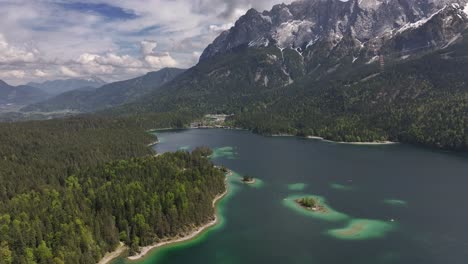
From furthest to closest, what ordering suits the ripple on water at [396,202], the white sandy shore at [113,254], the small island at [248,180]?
the small island at [248,180]
the ripple on water at [396,202]
the white sandy shore at [113,254]

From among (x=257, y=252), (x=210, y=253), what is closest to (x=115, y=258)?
(x=210, y=253)

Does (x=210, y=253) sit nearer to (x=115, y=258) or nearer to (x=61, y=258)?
(x=115, y=258)

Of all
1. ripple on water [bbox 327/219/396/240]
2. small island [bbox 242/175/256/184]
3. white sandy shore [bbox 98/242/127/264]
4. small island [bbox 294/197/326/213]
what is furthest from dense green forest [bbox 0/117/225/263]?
ripple on water [bbox 327/219/396/240]

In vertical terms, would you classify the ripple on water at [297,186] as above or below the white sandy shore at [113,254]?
above

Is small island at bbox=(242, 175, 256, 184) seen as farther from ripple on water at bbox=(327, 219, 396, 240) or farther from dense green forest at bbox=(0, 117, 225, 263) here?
ripple on water at bbox=(327, 219, 396, 240)

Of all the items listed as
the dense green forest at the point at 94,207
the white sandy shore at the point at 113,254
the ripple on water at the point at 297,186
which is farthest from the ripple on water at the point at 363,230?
the white sandy shore at the point at 113,254

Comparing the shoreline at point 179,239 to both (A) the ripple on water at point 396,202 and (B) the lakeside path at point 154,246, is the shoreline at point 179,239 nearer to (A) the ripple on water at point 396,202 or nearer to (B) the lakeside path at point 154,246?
(B) the lakeside path at point 154,246

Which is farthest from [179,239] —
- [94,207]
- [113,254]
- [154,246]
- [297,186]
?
[297,186]
